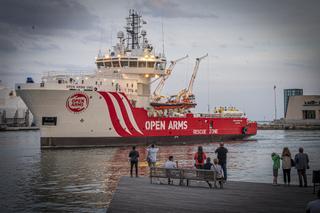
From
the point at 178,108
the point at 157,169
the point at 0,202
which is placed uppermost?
the point at 178,108

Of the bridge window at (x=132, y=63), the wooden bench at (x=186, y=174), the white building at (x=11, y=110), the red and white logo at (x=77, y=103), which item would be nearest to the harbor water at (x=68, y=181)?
the wooden bench at (x=186, y=174)

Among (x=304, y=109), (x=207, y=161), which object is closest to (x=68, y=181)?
(x=207, y=161)

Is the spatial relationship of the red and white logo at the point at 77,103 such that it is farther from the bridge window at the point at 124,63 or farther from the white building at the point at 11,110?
the white building at the point at 11,110

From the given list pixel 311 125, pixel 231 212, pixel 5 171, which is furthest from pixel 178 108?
pixel 311 125

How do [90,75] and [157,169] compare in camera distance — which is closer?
[157,169]

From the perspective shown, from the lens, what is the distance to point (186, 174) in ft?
49.6

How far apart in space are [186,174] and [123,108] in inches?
1068

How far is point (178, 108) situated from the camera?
171ft

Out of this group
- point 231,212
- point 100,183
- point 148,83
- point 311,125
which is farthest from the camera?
point 311,125

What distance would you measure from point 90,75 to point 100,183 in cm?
2622

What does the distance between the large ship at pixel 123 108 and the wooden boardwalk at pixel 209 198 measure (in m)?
25.1

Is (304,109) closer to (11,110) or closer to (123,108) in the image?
(11,110)

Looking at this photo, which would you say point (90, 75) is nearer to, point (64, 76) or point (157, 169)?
point (64, 76)

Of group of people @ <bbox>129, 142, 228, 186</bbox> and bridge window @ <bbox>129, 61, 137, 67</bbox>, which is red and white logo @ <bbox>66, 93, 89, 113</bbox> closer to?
bridge window @ <bbox>129, 61, 137, 67</bbox>
